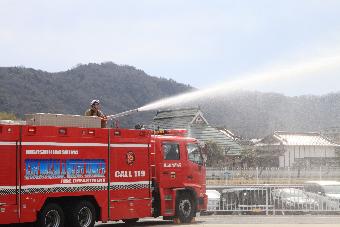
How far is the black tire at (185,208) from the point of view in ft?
68.8

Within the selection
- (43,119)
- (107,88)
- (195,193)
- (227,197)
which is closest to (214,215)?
(227,197)

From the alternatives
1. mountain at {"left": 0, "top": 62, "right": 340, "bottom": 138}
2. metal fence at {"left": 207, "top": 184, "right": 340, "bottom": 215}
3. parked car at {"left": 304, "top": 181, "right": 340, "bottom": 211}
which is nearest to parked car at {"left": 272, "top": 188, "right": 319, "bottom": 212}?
metal fence at {"left": 207, "top": 184, "right": 340, "bottom": 215}

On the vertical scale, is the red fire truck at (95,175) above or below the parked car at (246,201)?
above

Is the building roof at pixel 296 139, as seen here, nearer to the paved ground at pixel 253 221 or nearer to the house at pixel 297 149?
the house at pixel 297 149

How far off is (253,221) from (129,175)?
16.7 feet

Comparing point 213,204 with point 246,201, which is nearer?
point 246,201

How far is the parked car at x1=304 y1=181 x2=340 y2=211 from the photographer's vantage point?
79.9 ft

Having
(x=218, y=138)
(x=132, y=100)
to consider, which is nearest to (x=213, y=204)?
(x=218, y=138)

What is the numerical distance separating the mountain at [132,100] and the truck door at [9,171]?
92422 mm

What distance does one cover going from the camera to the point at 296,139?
76312 millimetres

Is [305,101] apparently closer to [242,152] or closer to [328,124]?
[328,124]

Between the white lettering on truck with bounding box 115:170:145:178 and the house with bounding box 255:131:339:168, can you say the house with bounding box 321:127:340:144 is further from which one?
the white lettering on truck with bounding box 115:170:145:178

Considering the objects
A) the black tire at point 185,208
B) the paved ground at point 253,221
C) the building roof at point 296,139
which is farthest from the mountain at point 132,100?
the black tire at point 185,208

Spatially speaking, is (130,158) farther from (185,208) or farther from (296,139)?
(296,139)
